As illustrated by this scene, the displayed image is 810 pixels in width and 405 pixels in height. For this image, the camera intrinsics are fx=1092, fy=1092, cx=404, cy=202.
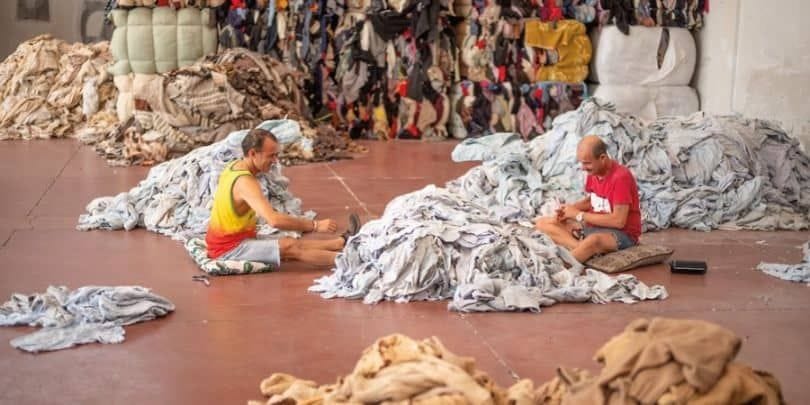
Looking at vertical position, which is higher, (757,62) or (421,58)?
(757,62)

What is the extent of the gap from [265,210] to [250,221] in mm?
433

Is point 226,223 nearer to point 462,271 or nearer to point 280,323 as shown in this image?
point 280,323

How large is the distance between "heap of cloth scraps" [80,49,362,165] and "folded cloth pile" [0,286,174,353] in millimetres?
6233

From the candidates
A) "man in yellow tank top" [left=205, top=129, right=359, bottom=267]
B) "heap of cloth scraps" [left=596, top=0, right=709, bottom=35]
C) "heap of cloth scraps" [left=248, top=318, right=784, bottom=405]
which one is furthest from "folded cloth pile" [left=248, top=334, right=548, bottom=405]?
"heap of cloth scraps" [left=596, top=0, right=709, bottom=35]

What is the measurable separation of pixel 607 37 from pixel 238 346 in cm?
987

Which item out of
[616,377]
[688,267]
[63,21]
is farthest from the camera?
[63,21]

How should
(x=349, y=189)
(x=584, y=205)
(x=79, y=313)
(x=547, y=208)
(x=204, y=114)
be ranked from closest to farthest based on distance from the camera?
(x=79, y=313) < (x=584, y=205) < (x=547, y=208) < (x=349, y=189) < (x=204, y=114)

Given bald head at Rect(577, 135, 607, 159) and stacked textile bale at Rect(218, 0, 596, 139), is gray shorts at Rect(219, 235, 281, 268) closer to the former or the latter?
bald head at Rect(577, 135, 607, 159)

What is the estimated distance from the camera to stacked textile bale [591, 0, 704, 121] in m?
14.2

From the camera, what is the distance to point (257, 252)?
286 inches

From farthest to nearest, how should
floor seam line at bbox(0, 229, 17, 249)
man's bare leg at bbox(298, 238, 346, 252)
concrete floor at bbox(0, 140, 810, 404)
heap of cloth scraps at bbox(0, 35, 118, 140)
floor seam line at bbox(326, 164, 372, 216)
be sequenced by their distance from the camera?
heap of cloth scraps at bbox(0, 35, 118, 140) → floor seam line at bbox(326, 164, 372, 216) → floor seam line at bbox(0, 229, 17, 249) → man's bare leg at bbox(298, 238, 346, 252) → concrete floor at bbox(0, 140, 810, 404)

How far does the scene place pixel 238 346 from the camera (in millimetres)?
5613

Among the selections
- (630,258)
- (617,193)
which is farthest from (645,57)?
(630,258)

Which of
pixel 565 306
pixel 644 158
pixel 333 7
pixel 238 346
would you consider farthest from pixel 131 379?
pixel 333 7
